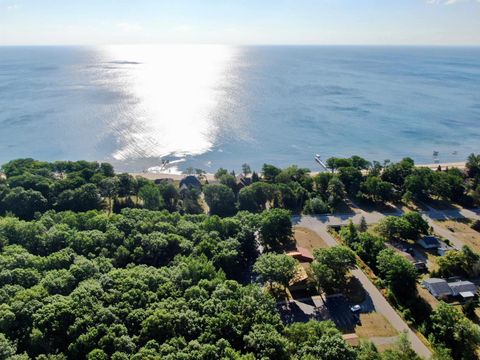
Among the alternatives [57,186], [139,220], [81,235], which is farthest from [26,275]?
[57,186]

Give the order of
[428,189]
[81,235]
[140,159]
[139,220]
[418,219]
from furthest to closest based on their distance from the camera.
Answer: [140,159] → [428,189] → [418,219] → [139,220] → [81,235]

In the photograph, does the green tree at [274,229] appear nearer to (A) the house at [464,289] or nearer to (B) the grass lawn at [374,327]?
(B) the grass lawn at [374,327]

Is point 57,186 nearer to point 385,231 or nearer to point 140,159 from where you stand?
point 140,159

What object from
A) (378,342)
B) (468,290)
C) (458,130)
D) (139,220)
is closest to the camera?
(378,342)

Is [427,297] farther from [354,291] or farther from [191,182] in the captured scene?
[191,182]

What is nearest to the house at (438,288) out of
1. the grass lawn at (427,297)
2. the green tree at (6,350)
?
the grass lawn at (427,297)

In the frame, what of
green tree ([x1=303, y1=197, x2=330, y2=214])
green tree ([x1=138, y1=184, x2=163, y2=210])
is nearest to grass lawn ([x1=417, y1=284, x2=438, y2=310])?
green tree ([x1=303, y1=197, x2=330, y2=214])
